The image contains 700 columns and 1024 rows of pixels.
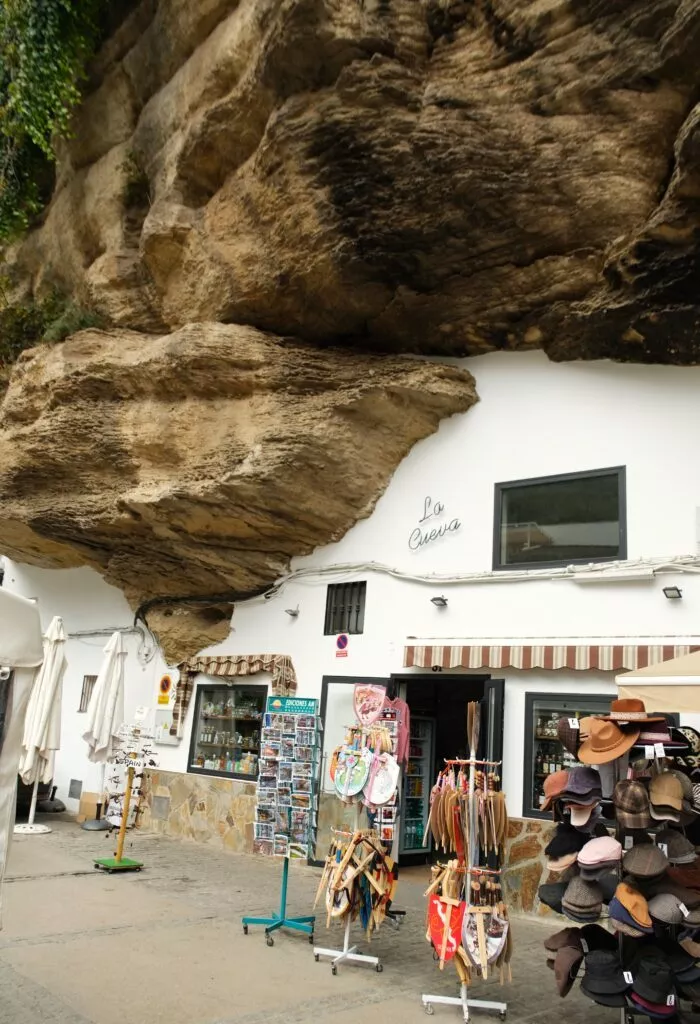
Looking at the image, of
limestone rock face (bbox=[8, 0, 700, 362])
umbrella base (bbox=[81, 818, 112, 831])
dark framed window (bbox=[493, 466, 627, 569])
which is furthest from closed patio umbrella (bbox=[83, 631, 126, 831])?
dark framed window (bbox=[493, 466, 627, 569])

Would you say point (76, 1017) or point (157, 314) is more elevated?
point (157, 314)

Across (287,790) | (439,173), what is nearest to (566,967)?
(287,790)

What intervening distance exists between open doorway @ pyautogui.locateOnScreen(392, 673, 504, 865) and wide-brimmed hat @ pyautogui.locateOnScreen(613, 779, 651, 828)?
3.60 meters

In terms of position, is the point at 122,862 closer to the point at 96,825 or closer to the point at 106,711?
the point at 106,711

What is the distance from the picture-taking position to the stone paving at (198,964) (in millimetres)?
5008

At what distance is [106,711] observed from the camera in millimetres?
10766

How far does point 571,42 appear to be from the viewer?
7.69 m

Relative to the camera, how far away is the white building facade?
810 centimetres

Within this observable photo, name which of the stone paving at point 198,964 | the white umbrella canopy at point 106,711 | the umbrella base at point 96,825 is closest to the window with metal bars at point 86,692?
the umbrella base at point 96,825

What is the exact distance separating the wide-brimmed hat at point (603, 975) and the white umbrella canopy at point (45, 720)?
6175 mm

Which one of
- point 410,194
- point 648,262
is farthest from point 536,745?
point 410,194

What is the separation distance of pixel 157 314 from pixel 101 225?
1938 mm

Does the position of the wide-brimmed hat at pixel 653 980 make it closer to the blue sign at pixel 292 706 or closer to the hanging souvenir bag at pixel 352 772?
the hanging souvenir bag at pixel 352 772

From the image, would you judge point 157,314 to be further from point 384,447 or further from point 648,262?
point 648,262
